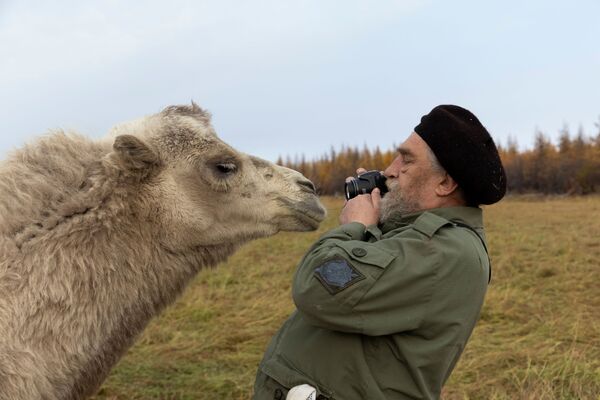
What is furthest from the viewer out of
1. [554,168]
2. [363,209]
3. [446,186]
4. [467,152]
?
[554,168]

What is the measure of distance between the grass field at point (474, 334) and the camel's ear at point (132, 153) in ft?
11.0

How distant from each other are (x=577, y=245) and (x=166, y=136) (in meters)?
15.0

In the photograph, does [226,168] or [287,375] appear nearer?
[287,375]

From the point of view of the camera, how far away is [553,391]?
6.13 metres

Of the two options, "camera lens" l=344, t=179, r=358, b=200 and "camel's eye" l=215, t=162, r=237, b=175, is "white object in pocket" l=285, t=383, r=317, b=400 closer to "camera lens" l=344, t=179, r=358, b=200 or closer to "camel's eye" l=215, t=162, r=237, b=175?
"camera lens" l=344, t=179, r=358, b=200

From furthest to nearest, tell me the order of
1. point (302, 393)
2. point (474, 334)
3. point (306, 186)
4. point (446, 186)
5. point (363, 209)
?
1. point (474, 334)
2. point (306, 186)
3. point (363, 209)
4. point (446, 186)
5. point (302, 393)

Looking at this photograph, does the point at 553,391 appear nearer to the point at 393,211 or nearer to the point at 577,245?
the point at 393,211

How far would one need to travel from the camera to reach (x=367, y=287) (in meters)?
2.42

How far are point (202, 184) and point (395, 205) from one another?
111 centimetres

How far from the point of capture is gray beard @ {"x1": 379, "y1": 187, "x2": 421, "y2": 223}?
2.92 metres

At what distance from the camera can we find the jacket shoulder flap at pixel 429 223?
2.61 m

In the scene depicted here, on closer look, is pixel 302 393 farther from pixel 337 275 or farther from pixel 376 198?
pixel 376 198

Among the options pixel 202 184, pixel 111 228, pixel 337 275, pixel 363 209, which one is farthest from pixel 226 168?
pixel 337 275

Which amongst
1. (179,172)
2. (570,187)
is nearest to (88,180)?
(179,172)
